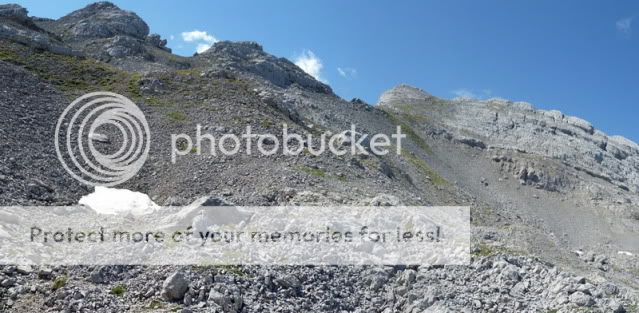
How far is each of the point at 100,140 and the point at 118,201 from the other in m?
10.4

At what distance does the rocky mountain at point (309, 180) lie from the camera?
58.5 ft

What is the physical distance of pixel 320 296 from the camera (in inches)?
743

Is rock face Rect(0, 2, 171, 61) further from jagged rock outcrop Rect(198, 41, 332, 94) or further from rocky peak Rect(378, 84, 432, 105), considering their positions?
rocky peak Rect(378, 84, 432, 105)

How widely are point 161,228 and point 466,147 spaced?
8986 cm

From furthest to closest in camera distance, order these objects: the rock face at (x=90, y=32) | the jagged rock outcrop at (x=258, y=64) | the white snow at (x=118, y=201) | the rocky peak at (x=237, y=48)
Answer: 1. the rocky peak at (x=237, y=48)
2. the jagged rock outcrop at (x=258, y=64)
3. the rock face at (x=90, y=32)
4. the white snow at (x=118, y=201)

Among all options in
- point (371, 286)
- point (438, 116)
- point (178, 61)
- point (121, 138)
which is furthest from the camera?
point (438, 116)

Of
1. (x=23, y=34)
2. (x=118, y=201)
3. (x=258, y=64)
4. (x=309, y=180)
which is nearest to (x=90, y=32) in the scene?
(x=23, y=34)

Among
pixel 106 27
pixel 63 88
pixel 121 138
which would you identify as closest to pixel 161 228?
pixel 121 138

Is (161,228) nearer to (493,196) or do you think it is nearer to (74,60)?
(74,60)

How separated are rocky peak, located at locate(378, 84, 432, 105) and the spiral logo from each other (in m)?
103

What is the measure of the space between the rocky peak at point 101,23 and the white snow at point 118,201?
7811 centimetres
